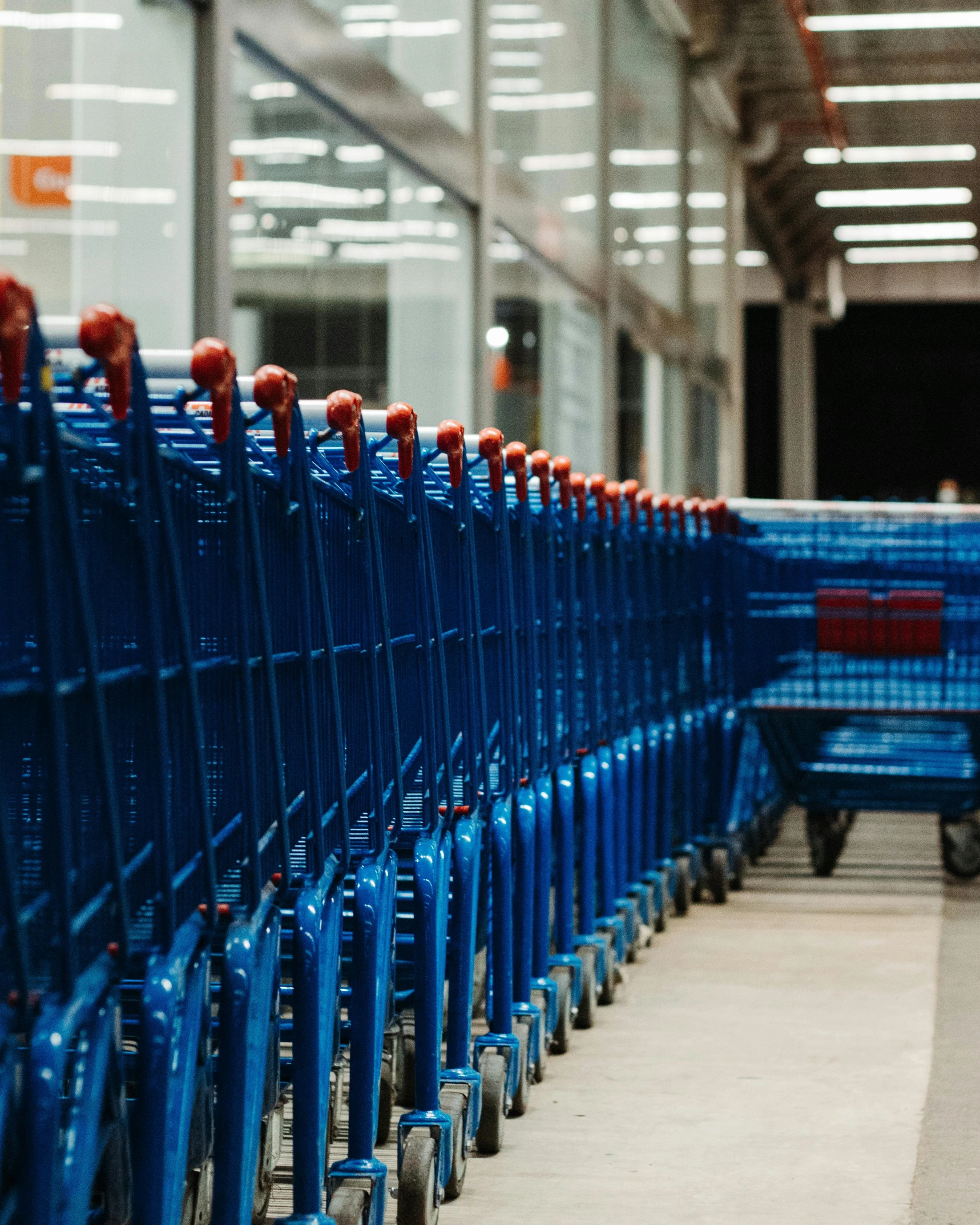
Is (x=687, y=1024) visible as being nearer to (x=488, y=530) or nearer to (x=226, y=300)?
(x=488, y=530)

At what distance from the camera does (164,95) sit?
6.03 metres

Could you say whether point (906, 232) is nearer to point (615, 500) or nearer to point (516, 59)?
point (516, 59)

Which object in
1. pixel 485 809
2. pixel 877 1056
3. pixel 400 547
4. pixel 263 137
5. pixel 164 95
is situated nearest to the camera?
pixel 400 547

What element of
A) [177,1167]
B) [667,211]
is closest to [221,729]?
[177,1167]

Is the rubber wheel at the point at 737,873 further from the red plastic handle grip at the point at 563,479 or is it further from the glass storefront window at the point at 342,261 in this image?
the glass storefront window at the point at 342,261

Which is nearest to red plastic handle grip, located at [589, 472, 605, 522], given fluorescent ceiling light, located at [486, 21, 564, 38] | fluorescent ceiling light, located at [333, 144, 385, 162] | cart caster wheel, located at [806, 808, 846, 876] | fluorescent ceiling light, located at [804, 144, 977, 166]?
cart caster wheel, located at [806, 808, 846, 876]

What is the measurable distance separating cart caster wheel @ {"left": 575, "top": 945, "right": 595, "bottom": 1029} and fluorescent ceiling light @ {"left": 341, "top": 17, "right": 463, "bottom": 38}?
4.56m

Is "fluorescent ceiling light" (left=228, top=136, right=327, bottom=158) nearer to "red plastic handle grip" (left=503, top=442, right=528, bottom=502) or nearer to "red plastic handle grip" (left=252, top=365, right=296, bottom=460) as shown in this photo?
"red plastic handle grip" (left=503, top=442, right=528, bottom=502)

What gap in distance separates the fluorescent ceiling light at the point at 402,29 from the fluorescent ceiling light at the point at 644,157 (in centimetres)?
389

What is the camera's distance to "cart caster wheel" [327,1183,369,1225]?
2646 mm

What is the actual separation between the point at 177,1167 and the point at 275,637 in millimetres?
854

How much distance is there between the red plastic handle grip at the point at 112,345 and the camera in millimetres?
1830

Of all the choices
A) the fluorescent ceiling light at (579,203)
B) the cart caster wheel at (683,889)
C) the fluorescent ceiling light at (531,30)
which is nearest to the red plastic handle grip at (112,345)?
the cart caster wheel at (683,889)

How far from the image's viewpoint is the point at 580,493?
4551 mm
